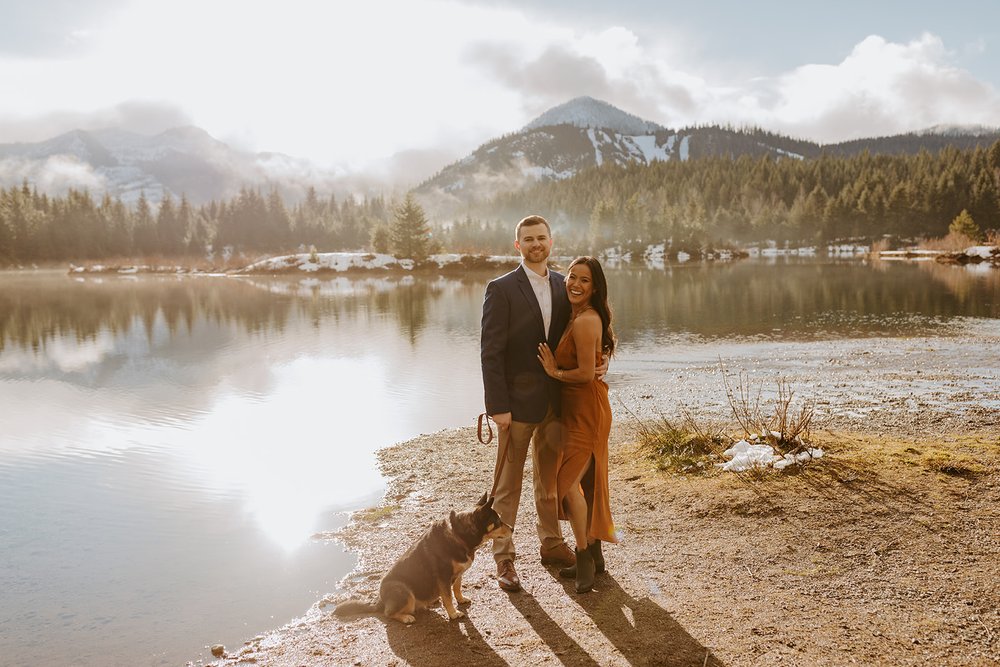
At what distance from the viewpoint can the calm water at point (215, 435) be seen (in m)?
5.42

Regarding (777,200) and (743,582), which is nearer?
(743,582)

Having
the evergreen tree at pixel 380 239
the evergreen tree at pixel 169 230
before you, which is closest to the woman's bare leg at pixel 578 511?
the evergreen tree at pixel 380 239

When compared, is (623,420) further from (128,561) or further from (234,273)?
(234,273)

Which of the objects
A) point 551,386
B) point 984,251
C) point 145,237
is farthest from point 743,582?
point 145,237

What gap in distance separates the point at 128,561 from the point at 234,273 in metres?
70.8

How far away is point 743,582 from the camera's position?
4.96 metres

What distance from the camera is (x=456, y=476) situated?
8.07 m

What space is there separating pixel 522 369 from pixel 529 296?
22.5 inches

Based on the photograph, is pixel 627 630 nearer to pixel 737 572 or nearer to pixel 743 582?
pixel 743 582

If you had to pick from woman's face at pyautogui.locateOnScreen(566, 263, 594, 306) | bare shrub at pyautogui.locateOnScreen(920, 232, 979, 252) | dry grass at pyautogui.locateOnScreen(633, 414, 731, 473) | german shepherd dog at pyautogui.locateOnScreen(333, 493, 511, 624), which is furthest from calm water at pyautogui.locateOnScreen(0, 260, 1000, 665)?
bare shrub at pyautogui.locateOnScreen(920, 232, 979, 252)

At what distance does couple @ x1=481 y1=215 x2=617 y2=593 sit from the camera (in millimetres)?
4930

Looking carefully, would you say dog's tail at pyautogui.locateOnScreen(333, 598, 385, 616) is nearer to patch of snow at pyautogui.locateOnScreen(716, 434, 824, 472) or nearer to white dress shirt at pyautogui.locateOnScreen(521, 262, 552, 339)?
white dress shirt at pyautogui.locateOnScreen(521, 262, 552, 339)

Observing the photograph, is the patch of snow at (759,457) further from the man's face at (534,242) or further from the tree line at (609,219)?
the tree line at (609,219)

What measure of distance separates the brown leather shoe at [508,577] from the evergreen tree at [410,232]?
61724 mm
